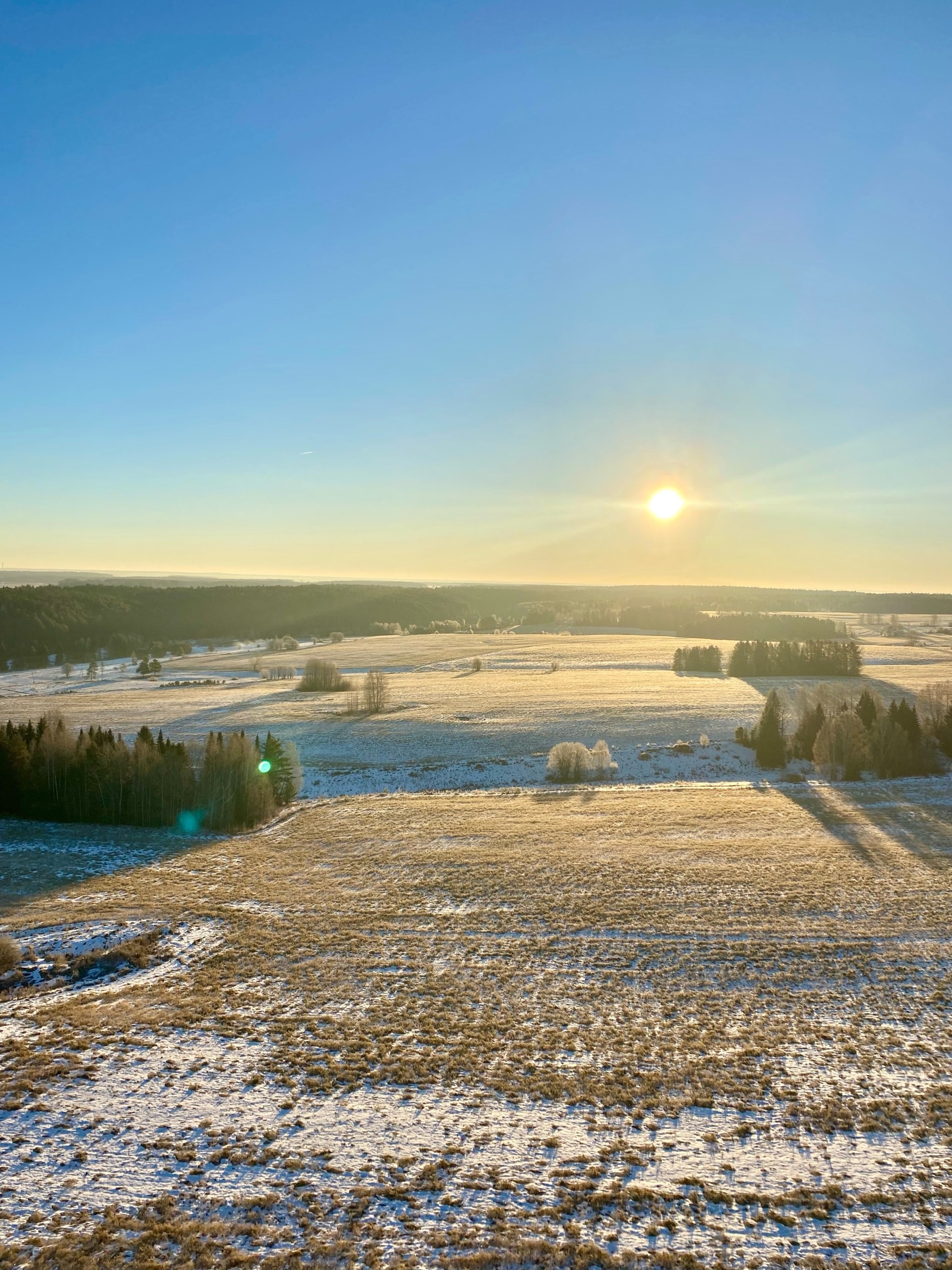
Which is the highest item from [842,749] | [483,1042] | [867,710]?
[867,710]

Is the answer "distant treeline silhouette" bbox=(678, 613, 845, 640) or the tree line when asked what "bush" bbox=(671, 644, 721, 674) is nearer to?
"distant treeline silhouette" bbox=(678, 613, 845, 640)

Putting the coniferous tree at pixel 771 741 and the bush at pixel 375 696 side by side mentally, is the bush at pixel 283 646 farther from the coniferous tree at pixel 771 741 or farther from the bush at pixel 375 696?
the coniferous tree at pixel 771 741

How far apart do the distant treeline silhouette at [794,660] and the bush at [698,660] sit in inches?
98.2

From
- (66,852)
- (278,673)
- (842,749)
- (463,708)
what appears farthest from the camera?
(278,673)

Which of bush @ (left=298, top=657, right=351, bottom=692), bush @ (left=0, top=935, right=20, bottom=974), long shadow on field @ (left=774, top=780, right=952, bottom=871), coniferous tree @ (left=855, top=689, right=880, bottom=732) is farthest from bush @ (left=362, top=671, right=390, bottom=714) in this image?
bush @ (left=0, top=935, right=20, bottom=974)

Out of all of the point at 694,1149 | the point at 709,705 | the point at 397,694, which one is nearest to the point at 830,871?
the point at 694,1149

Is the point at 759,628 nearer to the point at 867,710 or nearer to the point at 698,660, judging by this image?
→ the point at 698,660

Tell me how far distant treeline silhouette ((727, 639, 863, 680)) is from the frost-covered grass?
79152 mm

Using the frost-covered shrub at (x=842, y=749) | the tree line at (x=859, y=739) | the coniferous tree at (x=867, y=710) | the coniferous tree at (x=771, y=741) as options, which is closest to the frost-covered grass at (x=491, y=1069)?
the frost-covered shrub at (x=842, y=749)

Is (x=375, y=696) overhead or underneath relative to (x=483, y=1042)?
overhead

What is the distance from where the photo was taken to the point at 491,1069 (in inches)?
642

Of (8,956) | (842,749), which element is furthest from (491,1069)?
(842,749)

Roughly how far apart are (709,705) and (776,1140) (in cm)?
6744

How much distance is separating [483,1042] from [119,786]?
1233 inches
